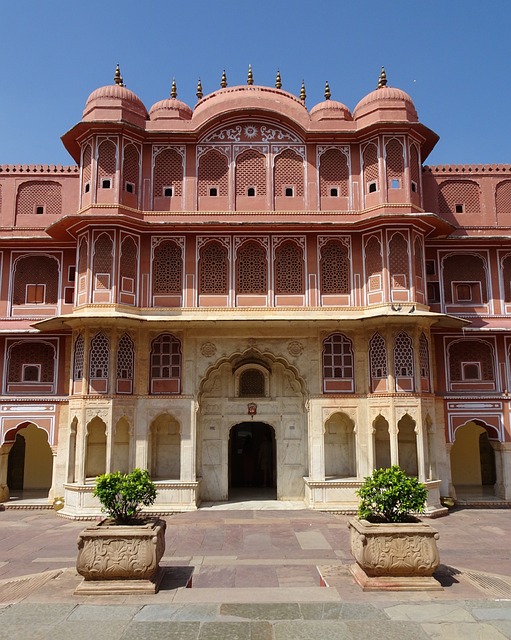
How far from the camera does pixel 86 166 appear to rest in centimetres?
1638

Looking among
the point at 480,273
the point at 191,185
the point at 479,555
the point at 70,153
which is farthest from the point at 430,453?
the point at 70,153

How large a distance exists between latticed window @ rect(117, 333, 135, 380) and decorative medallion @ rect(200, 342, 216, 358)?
192cm

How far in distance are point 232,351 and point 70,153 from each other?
826 cm

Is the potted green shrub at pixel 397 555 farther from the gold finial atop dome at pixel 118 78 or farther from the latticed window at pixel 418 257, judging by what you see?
the gold finial atop dome at pixel 118 78

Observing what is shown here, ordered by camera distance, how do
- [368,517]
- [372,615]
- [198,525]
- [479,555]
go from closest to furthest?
[372,615] < [368,517] < [479,555] < [198,525]

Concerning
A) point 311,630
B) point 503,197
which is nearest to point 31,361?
point 311,630

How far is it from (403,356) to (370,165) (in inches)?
224

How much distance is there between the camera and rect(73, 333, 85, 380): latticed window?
15.1 metres

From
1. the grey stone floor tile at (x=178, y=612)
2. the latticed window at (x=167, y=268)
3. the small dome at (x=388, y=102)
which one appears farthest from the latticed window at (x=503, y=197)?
the grey stone floor tile at (x=178, y=612)

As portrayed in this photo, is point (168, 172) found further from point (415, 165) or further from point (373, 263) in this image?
point (415, 165)

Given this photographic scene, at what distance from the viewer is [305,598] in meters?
7.38

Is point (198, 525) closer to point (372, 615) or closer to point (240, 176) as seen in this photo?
point (372, 615)

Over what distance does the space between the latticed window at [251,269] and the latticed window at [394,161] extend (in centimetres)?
419

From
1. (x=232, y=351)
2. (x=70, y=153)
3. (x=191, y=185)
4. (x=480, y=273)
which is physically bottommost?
(x=232, y=351)
